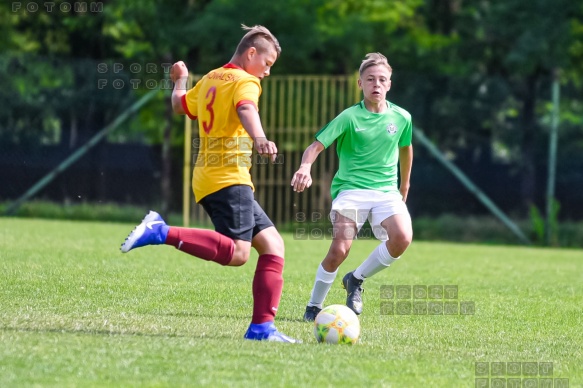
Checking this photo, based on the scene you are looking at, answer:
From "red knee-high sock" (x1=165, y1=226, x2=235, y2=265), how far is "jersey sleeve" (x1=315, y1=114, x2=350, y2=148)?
5.13 ft

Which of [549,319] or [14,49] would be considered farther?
[14,49]

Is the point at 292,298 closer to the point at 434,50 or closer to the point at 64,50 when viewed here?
the point at 434,50

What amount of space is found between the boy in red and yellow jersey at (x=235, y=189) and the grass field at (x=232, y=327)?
0.40 meters

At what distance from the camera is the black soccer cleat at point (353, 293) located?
24.3 feet

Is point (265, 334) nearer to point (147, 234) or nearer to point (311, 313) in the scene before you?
point (147, 234)

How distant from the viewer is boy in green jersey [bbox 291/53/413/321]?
7215 mm

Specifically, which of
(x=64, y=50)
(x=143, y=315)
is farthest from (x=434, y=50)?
(x=143, y=315)

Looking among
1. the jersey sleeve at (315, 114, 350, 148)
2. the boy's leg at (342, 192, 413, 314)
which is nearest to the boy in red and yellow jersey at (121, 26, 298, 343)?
the jersey sleeve at (315, 114, 350, 148)

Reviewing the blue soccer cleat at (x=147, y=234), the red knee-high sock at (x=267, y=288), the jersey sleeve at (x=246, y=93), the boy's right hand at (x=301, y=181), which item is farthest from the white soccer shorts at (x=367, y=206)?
the blue soccer cleat at (x=147, y=234)

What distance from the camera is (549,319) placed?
749 centimetres

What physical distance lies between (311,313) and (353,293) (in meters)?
0.50

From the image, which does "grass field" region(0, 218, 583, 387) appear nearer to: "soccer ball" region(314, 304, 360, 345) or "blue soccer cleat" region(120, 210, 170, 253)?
"soccer ball" region(314, 304, 360, 345)

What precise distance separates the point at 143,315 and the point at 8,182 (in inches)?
520

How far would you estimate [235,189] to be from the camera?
5.81 metres
